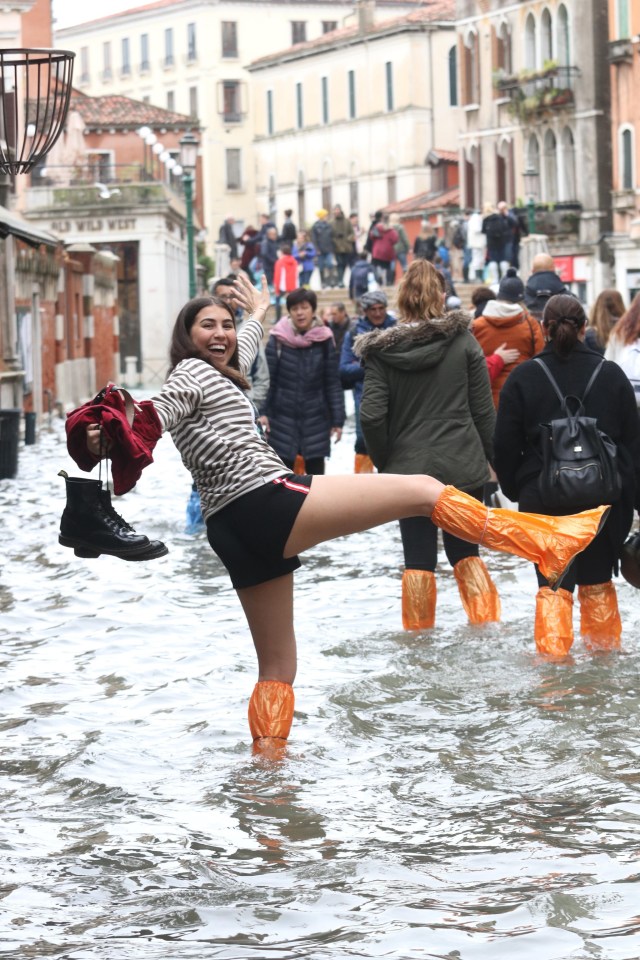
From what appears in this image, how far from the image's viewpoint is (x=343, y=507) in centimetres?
609

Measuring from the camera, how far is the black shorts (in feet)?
20.0

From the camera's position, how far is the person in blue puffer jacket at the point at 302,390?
1235 cm

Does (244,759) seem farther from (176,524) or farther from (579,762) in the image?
(176,524)

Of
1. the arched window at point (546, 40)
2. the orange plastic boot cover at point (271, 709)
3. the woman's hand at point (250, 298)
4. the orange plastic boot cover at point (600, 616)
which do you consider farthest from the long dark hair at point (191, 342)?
the arched window at point (546, 40)

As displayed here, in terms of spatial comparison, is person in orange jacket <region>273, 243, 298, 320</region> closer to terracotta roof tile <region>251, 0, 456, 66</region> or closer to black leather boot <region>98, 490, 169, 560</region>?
black leather boot <region>98, 490, 169, 560</region>

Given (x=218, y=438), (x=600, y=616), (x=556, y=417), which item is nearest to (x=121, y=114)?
(x=600, y=616)

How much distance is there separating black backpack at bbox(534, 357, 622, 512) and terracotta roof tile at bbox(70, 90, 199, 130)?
198 feet

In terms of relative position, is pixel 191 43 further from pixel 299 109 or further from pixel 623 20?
pixel 623 20

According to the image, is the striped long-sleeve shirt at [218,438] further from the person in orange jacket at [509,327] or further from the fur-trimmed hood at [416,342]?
the person in orange jacket at [509,327]

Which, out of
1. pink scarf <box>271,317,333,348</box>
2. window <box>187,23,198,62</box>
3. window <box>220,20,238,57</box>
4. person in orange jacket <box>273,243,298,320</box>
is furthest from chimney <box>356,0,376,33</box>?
pink scarf <box>271,317,333,348</box>

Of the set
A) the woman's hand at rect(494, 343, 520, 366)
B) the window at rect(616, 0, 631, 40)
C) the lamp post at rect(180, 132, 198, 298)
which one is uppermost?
the window at rect(616, 0, 631, 40)

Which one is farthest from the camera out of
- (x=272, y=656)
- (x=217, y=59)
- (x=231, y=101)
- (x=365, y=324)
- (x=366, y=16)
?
(x=217, y=59)

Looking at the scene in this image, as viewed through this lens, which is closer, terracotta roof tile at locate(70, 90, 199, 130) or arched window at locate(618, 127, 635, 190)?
arched window at locate(618, 127, 635, 190)

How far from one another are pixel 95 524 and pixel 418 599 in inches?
125
